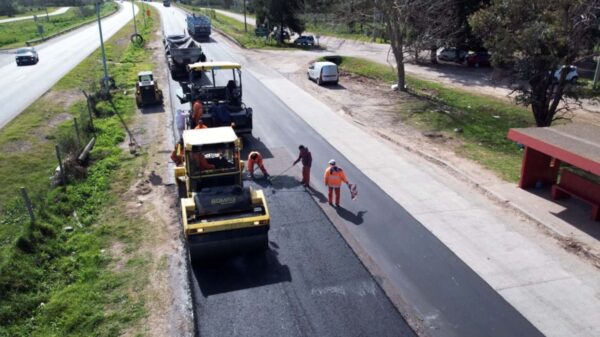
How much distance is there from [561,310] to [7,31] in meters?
77.5

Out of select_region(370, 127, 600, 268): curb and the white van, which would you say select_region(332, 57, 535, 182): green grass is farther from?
the white van

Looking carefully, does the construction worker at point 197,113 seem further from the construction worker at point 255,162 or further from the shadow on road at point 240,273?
the shadow on road at point 240,273

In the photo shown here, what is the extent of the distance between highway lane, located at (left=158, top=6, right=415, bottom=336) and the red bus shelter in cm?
637

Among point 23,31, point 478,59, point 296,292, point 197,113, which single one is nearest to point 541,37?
point 197,113

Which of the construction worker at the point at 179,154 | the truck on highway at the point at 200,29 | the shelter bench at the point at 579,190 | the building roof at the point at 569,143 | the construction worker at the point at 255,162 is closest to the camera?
the building roof at the point at 569,143

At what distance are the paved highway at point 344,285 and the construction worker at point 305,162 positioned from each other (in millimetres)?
940

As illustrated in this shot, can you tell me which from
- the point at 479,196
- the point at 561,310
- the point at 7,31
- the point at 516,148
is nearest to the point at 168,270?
the point at 561,310

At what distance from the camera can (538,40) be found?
60.2ft

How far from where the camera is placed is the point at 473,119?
2309 centimetres

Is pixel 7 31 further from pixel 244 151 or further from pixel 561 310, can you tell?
pixel 561 310

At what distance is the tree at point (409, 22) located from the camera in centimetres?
2709

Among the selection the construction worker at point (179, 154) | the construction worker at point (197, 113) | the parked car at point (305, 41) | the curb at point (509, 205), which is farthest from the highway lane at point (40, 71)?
the parked car at point (305, 41)

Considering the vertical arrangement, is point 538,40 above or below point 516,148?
above

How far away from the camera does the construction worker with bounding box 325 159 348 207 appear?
1291cm
